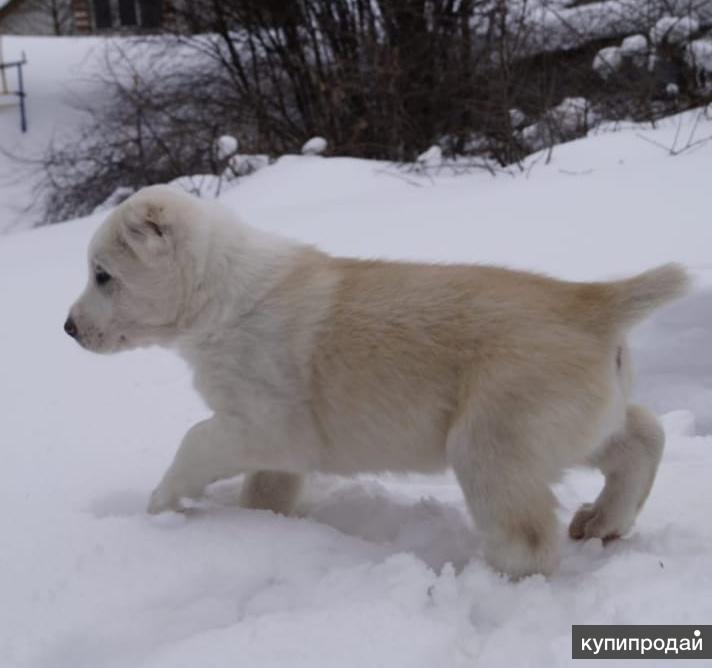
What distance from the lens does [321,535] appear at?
8.59 feet

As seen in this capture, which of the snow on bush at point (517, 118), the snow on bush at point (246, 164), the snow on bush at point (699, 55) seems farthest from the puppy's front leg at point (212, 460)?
the snow on bush at point (699, 55)

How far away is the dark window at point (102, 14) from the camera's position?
2292 centimetres

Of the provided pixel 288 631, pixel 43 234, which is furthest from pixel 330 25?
pixel 288 631

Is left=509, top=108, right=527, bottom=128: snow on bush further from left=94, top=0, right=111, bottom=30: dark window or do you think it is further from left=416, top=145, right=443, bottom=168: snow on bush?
left=94, top=0, right=111, bottom=30: dark window

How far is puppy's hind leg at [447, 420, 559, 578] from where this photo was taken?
2.36m

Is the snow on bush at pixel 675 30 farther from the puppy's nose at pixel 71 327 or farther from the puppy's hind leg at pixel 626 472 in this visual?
the puppy's nose at pixel 71 327

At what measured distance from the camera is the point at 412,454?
267cm

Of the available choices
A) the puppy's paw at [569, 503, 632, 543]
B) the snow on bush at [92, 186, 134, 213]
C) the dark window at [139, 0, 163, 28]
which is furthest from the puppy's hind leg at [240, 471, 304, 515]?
the dark window at [139, 0, 163, 28]

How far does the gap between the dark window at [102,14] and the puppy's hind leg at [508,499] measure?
2314 centimetres

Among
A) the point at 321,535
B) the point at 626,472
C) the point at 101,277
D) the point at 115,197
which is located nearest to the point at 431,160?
the point at 115,197

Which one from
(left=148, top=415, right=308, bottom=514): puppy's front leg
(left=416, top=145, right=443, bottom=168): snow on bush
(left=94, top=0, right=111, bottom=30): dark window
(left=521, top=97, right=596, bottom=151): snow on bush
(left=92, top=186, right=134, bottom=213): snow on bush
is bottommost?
(left=92, top=186, right=134, bottom=213): snow on bush

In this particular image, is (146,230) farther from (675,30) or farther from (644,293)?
(675,30)

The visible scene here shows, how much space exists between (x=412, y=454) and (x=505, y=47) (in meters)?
10.5

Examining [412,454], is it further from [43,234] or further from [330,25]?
[330,25]
